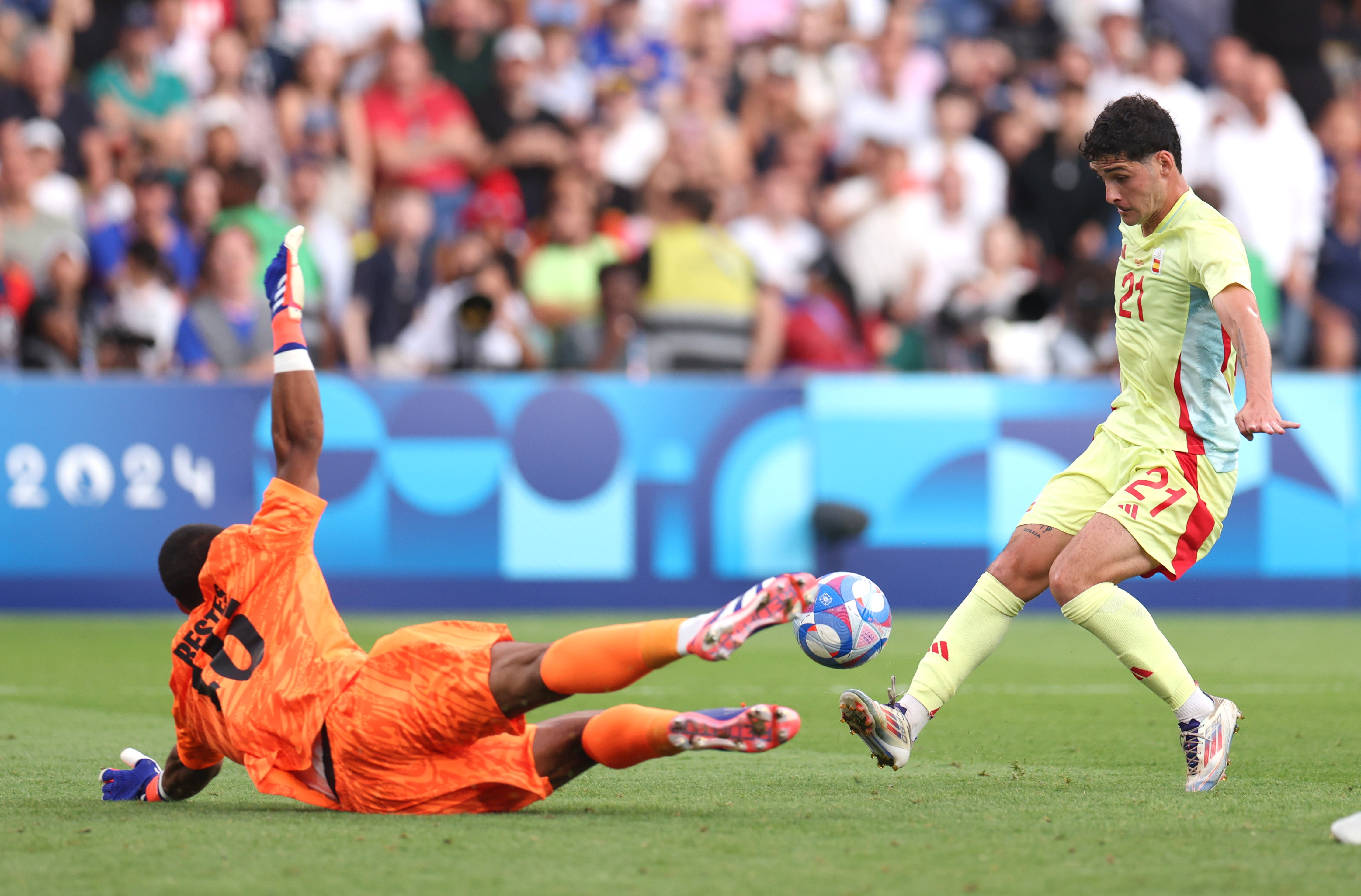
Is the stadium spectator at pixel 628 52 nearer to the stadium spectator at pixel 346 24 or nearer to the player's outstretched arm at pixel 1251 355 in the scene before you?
the stadium spectator at pixel 346 24

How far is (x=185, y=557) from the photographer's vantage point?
507cm

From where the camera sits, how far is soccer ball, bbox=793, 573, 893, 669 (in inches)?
202

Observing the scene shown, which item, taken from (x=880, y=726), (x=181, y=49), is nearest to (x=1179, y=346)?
(x=880, y=726)

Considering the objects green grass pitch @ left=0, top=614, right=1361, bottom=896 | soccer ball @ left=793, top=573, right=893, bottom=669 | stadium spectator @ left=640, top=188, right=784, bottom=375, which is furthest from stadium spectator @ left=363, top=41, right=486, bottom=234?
soccer ball @ left=793, top=573, right=893, bottom=669

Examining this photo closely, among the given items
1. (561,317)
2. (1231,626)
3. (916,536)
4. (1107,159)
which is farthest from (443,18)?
(1107,159)

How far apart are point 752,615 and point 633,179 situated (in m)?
10.2

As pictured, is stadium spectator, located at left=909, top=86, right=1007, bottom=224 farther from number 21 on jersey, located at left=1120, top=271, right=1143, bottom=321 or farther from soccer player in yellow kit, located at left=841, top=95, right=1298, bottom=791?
soccer player in yellow kit, located at left=841, top=95, right=1298, bottom=791

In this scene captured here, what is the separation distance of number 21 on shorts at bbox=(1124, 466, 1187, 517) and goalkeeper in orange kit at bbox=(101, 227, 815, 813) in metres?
1.44

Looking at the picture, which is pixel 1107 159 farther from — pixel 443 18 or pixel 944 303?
pixel 443 18

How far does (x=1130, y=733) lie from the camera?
673 centimetres

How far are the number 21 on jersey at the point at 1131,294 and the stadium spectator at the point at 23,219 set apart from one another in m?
9.00

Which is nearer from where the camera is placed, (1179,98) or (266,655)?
(266,655)

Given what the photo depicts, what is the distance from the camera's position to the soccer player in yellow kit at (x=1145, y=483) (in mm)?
5359

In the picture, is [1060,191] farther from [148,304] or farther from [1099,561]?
[1099,561]
